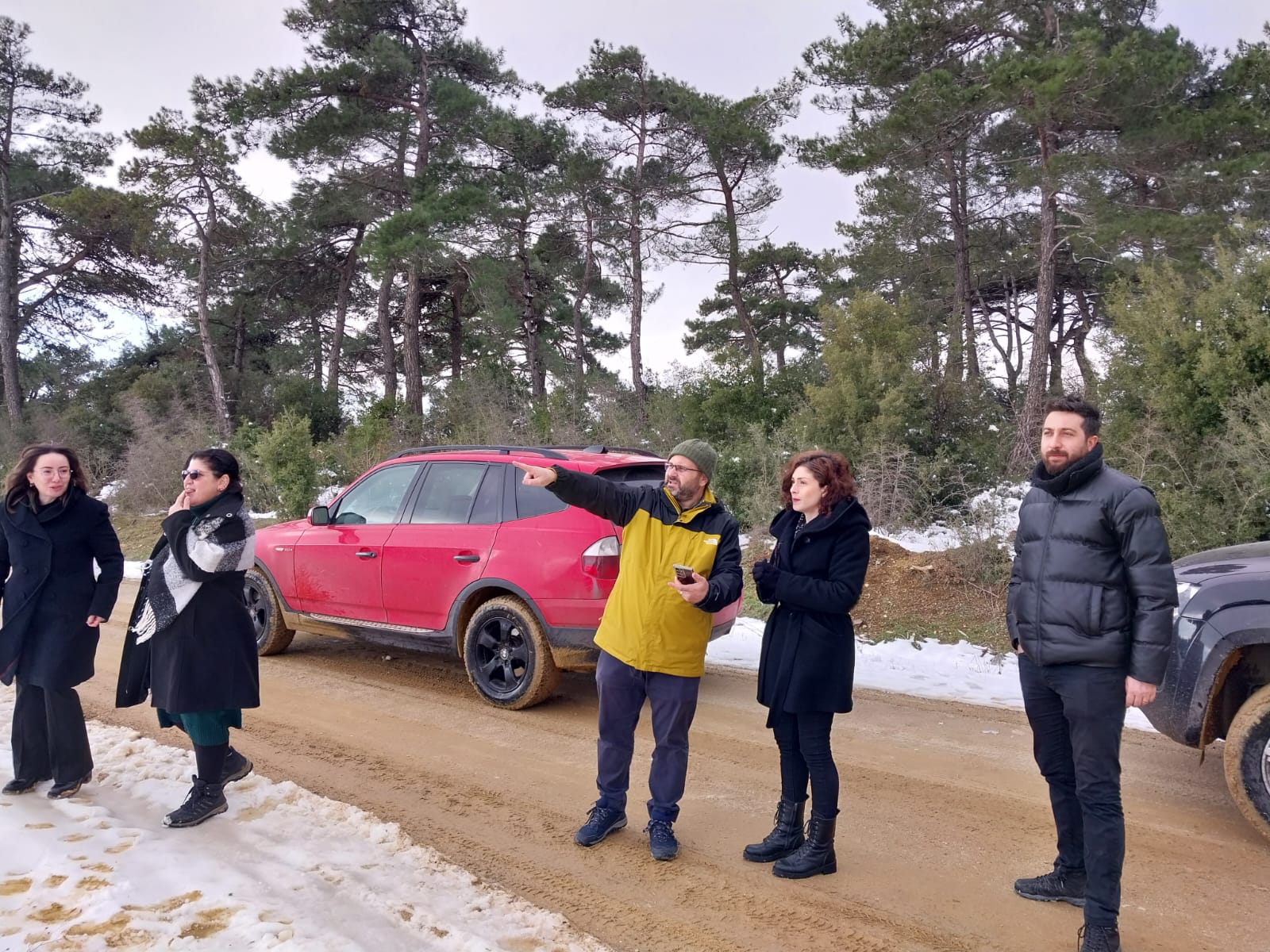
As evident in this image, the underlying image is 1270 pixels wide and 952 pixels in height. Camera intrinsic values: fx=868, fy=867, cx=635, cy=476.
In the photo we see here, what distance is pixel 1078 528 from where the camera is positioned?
10.1 ft

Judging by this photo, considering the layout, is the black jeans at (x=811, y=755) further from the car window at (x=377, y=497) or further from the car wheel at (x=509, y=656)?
the car window at (x=377, y=497)

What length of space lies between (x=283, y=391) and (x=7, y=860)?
89.5 feet

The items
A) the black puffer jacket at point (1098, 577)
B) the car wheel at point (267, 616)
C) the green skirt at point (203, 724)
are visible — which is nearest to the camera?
the black puffer jacket at point (1098, 577)

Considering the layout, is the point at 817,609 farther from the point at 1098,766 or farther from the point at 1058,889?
the point at 1058,889

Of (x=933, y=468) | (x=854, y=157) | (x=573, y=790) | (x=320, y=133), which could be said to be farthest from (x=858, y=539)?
(x=320, y=133)

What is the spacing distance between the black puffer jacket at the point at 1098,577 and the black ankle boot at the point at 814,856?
1.11m

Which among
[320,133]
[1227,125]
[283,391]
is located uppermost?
[320,133]

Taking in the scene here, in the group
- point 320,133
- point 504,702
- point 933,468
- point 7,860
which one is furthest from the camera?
point 320,133

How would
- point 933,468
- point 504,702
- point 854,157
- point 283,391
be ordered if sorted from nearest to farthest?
point 504,702, point 933,468, point 854,157, point 283,391

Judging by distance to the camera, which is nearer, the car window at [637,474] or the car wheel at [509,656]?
the car wheel at [509,656]

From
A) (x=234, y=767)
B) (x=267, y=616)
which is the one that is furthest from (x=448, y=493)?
(x=234, y=767)

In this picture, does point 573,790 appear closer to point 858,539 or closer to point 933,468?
point 858,539

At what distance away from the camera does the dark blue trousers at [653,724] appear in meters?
3.73

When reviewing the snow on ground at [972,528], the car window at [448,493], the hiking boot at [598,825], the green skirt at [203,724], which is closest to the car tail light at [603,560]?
the car window at [448,493]
